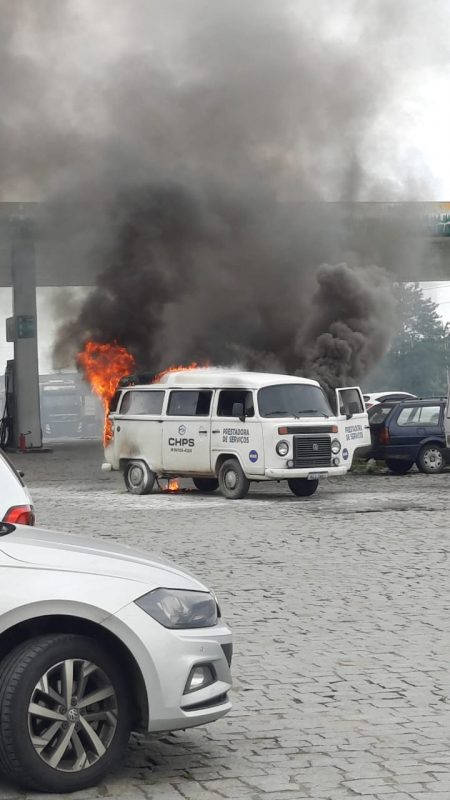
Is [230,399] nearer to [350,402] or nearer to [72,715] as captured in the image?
[350,402]

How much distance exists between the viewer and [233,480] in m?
21.1

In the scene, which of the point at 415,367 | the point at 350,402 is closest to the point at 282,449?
the point at 350,402

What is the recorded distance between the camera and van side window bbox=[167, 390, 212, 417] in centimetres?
2145

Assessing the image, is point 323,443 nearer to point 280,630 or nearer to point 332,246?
point 280,630

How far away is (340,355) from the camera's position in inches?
1479

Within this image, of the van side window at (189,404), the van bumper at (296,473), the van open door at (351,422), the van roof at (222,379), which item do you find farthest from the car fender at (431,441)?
the van side window at (189,404)

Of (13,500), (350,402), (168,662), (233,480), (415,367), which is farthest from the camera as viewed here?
(415,367)

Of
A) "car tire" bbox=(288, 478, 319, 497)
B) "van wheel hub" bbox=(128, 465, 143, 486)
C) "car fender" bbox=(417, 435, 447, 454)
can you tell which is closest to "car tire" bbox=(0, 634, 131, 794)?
"car tire" bbox=(288, 478, 319, 497)

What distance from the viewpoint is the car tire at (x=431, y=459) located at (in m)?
25.9

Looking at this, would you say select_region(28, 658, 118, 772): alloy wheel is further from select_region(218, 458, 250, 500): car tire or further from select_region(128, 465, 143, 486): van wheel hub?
→ select_region(128, 465, 143, 486): van wheel hub

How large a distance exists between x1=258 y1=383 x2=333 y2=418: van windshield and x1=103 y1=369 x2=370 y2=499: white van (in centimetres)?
2

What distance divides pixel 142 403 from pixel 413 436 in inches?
252

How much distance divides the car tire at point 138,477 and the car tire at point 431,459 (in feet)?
21.2

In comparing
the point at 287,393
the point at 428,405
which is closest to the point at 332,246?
the point at 428,405
